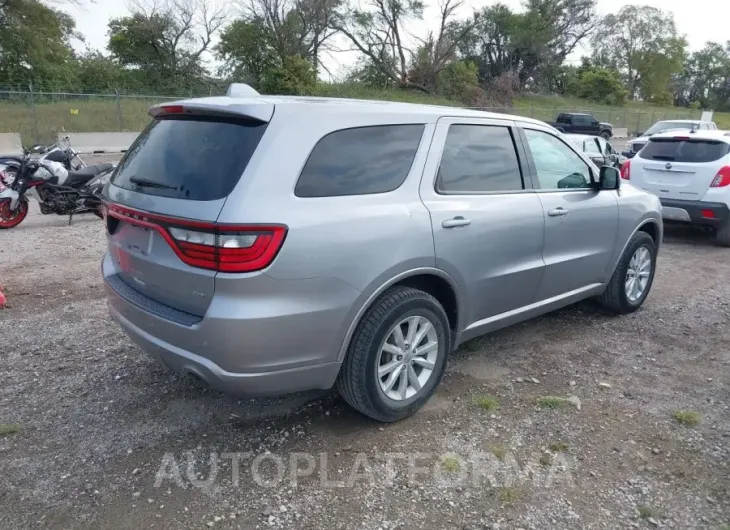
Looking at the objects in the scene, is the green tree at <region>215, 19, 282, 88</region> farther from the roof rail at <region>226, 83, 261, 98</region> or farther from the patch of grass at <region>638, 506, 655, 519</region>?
the patch of grass at <region>638, 506, 655, 519</region>

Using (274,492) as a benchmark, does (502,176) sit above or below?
above

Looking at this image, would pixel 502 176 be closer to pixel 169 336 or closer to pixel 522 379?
pixel 522 379

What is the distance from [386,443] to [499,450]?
61 centimetres

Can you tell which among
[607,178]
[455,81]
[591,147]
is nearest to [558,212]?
[607,178]

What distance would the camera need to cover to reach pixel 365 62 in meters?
50.5

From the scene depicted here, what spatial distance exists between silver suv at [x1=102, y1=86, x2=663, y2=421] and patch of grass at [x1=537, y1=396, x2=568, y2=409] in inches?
22.4

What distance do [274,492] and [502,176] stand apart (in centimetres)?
239

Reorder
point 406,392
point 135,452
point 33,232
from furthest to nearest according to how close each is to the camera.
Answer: point 33,232, point 406,392, point 135,452

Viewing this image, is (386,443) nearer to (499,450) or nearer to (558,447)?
(499,450)

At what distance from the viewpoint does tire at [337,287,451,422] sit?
3.07 meters

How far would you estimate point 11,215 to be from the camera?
855cm

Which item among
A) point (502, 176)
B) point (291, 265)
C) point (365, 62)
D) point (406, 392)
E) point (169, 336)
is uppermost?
point (365, 62)

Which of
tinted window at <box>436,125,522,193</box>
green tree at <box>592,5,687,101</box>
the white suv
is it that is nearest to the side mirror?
tinted window at <box>436,125,522,193</box>

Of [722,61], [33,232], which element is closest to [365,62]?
[33,232]
